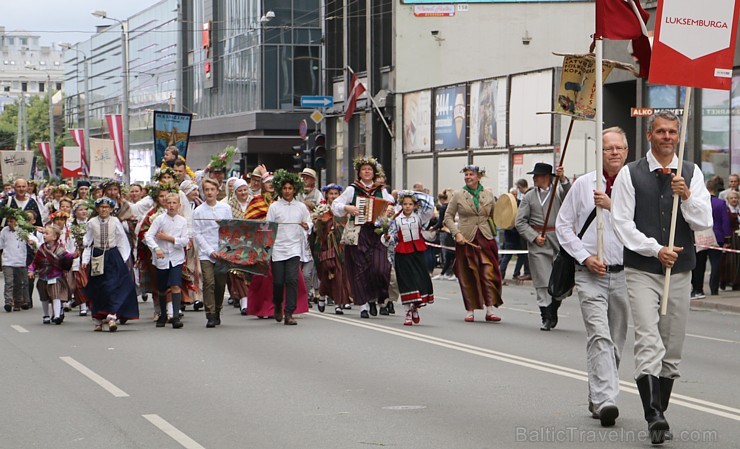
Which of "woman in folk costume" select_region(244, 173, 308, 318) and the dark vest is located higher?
the dark vest

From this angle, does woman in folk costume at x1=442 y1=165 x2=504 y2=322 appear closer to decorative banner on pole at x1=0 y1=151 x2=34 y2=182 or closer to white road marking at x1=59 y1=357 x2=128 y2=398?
white road marking at x1=59 y1=357 x2=128 y2=398

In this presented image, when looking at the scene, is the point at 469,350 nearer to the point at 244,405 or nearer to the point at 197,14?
the point at 244,405

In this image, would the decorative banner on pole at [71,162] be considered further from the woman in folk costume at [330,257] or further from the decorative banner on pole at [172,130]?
the woman in folk costume at [330,257]

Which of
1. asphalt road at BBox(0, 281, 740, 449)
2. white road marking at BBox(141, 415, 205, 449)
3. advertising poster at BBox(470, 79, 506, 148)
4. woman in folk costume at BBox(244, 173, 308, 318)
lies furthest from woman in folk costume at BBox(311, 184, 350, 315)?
advertising poster at BBox(470, 79, 506, 148)

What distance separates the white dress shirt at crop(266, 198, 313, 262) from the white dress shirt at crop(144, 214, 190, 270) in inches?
43.4

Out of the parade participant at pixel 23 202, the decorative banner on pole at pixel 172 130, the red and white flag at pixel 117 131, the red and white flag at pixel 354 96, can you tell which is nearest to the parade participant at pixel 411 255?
the parade participant at pixel 23 202

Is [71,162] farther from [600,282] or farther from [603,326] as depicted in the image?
[603,326]

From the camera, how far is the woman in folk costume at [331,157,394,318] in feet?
55.8

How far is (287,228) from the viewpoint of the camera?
16.2 meters

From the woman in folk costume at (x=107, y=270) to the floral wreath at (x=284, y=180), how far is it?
2.00 metres

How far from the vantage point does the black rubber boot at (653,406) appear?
771 cm

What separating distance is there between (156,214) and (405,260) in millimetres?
Answer: 3131

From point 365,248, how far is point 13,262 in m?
5.44

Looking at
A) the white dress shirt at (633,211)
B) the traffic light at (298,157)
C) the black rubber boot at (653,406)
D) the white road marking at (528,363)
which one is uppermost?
the traffic light at (298,157)
